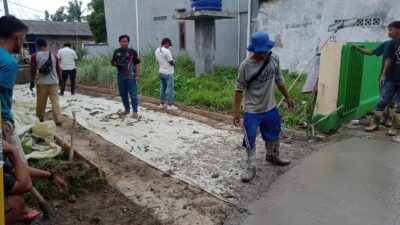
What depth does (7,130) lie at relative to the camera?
301cm

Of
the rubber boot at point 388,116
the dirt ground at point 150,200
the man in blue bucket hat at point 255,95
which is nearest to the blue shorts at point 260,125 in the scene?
the man in blue bucket hat at point 255,95

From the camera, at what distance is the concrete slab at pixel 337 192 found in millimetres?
3205

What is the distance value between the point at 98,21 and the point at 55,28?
967 cm

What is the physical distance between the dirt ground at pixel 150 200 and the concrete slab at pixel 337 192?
0.19 meters

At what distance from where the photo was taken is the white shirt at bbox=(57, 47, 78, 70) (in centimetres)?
1024

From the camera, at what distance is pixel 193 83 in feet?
33.1

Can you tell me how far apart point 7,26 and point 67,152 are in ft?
7.75

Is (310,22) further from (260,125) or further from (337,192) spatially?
(337,192)

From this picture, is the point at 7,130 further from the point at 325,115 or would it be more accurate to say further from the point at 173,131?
the point at 325,115

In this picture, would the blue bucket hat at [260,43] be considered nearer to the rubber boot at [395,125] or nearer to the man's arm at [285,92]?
the man's arm at [285,92]

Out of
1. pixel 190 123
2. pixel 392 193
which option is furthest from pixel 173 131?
pixel 392 193

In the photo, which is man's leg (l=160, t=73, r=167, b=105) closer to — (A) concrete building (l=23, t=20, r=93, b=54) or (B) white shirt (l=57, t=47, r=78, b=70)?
(B) white shirt (l=57, t=47, r=78, b=70)

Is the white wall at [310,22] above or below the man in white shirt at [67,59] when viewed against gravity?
above

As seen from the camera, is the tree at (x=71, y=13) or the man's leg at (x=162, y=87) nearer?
the man's leg at (x=162, y=87)
